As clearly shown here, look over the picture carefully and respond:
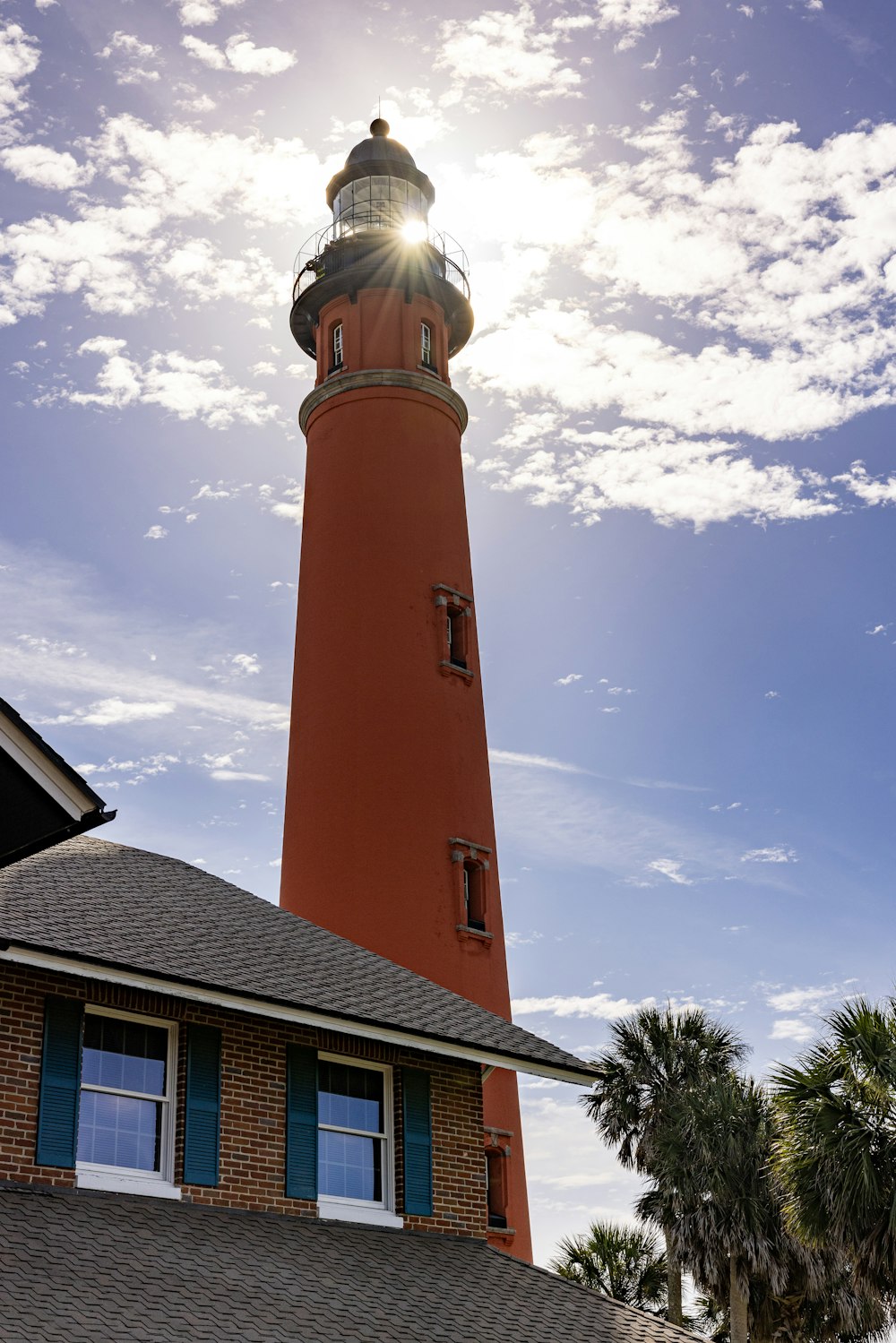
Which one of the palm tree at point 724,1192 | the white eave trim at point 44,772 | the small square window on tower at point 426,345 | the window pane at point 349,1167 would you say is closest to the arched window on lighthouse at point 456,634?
the small square window on tower at point 426,345

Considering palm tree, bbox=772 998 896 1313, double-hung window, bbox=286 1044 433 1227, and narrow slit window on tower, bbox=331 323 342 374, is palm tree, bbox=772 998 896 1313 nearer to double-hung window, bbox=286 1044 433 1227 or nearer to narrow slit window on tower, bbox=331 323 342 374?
double-hung window, bbox=286 1044 433 1227

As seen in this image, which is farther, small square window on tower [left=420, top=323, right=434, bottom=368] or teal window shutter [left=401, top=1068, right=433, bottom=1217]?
small square window on tower [left=420, top=323, right=434, bottom=368]

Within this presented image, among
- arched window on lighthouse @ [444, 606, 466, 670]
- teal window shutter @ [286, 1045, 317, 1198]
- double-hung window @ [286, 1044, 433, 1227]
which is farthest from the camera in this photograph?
arched window on lighthouse @ [444, 606, 466, 670]

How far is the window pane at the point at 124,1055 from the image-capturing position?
14.8 m

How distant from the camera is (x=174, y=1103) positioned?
49.5ft

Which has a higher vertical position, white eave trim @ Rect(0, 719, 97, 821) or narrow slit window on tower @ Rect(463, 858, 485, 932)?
narrow slit window on tower @ Rect(463, 858, 485, 932)

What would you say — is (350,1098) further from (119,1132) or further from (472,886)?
(472,886)

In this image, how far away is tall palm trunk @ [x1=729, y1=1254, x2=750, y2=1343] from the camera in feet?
86.3

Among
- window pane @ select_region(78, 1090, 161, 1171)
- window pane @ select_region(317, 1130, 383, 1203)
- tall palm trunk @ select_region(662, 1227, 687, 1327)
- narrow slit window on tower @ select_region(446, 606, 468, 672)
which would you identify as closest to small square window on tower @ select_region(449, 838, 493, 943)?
narrow slit window on tower @ select_region(446, 606, 468, 672)

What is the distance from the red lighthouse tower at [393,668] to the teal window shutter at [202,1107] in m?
9.08

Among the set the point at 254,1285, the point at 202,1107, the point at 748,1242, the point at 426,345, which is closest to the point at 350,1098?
the point at 202,1107

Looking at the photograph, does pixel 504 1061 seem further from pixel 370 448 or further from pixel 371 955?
pixel 370 448

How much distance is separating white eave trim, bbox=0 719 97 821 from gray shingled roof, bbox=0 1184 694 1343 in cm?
382

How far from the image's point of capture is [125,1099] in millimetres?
14992
